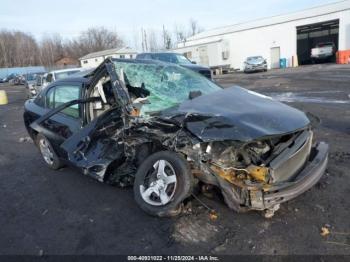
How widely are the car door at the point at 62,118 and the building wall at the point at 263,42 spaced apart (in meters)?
31.0

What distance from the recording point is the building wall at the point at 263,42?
31172 millimetres

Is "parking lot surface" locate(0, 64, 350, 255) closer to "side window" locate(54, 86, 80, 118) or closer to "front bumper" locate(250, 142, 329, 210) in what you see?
"front bumper" locate(250, 142, 329, 210)

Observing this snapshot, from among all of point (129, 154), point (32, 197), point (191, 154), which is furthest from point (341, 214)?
point (32, 197)

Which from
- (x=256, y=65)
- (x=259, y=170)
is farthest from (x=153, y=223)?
(x=256, y=65)

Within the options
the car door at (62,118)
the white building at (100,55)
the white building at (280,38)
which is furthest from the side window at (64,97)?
the white building at (100,55)

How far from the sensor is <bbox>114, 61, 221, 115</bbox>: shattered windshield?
4.18 metres

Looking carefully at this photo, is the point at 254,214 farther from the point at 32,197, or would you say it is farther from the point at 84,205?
the point at 32,197

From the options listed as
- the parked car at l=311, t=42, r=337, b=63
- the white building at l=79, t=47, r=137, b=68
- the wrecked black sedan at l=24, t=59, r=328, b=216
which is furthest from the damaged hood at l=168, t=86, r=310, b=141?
the white building at l=79, t=47, r=137, b=68

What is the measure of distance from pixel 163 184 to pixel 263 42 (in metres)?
35.1

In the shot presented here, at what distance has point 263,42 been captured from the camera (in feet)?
117

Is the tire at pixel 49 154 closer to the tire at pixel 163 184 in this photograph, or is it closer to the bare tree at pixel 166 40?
the tire at pixel 163 184

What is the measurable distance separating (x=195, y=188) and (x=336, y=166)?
2.32 metres

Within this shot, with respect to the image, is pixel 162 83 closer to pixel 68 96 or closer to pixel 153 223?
pixel 68 96

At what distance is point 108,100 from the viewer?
456 centimetres
